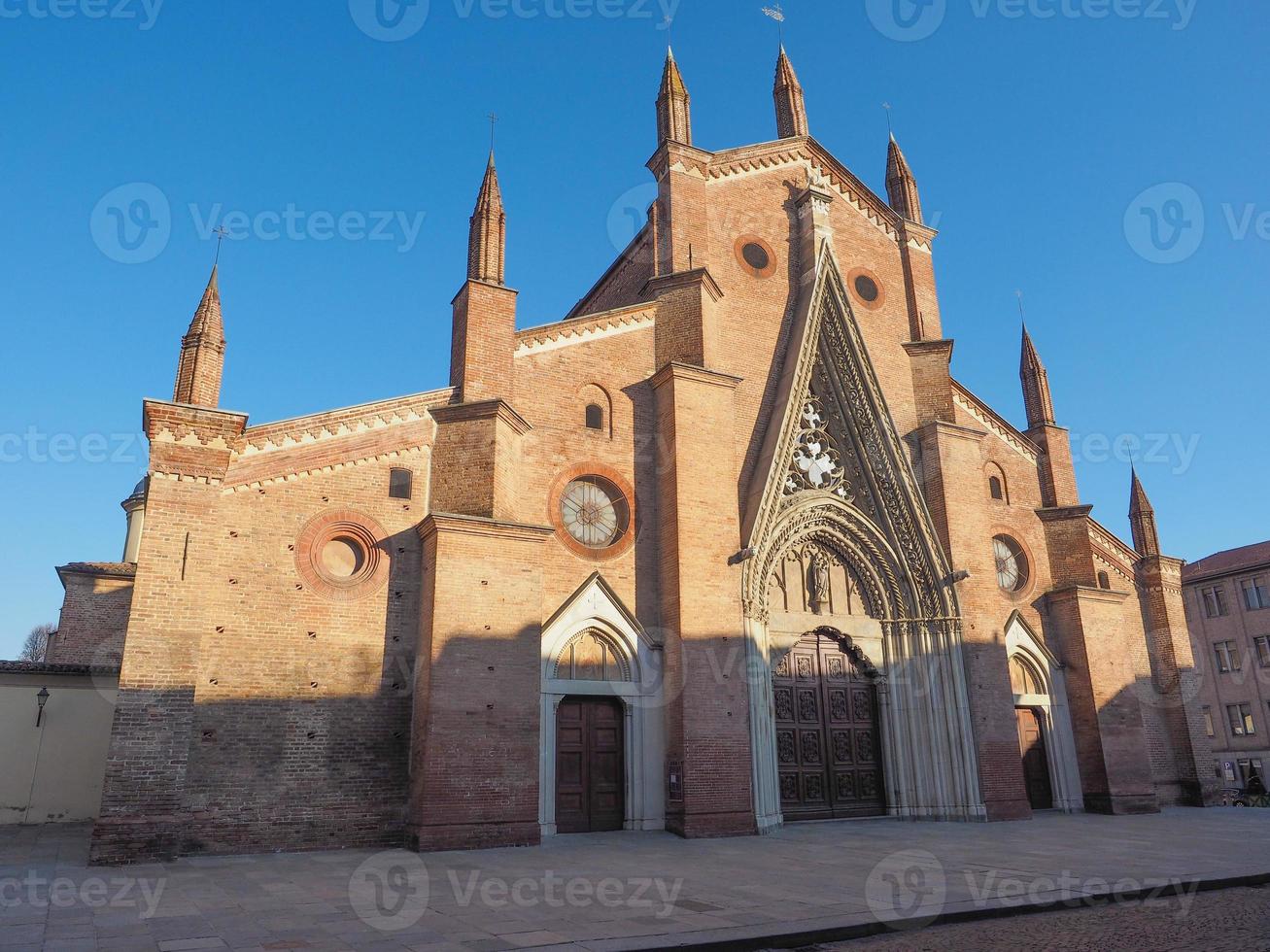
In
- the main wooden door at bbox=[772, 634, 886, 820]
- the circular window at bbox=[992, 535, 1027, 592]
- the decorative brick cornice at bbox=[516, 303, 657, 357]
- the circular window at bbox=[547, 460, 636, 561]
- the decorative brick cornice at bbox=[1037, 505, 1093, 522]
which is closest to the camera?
the circular window at bbox=[547, 460, 636, 561]

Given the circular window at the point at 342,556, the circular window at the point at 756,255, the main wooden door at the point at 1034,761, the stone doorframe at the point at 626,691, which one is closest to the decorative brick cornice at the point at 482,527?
the circular window at the point at 342,556

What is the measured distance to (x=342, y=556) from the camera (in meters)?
16.2

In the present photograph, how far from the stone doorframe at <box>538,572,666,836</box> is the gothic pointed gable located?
16.8 feet

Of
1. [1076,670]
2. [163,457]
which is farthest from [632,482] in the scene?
[1076,670]

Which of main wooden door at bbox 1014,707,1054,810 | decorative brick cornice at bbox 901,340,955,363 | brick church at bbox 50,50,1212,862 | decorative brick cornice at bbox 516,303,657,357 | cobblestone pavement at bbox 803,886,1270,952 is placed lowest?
cobblestone pavement at bbox 803,886,1270,952

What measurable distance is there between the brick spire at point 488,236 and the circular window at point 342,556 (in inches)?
224

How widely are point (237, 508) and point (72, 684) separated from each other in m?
9.84

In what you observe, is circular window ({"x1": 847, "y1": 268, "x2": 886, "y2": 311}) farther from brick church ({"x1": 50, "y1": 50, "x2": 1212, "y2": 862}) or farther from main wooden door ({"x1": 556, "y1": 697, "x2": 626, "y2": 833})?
main wooden door ({"x1": 556, "y1": 697, "x2": 626, "y2": 833})

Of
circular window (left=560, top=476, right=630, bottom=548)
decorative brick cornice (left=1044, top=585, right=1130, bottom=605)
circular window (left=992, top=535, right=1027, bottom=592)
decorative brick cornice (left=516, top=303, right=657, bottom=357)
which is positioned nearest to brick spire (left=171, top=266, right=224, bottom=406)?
decorative brick cornice (left=516, top=303, right=657, bottom=357)

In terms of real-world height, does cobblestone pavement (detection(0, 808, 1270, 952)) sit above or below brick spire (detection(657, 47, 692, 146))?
below

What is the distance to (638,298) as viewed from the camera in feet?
74.9

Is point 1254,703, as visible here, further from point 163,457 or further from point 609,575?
point 163,457

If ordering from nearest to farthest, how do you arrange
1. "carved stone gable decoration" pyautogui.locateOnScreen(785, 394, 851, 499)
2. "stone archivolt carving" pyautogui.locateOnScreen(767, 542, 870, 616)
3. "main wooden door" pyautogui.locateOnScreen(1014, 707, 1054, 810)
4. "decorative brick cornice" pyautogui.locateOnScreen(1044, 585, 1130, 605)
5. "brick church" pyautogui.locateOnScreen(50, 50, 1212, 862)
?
1. "brick church" pyautogui.locateOnScreen(50, 50, 1212, 862)
2. "stone archivolt carving" pyautogui.locateOnScreen(767, 542, 870, 616)
3. "carved stone gable decoration" pyautogui.locateOnScreen(785, 394, 851, 499)
4. "main wooden door" pyautogui.locateOnScreen(1014, 707, 1054, 810)
5. "decorative brick cornice" pyautogui.locateOnScreen(1044, 585, 1130, 605)

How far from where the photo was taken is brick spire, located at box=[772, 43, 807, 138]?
81.4 ft
